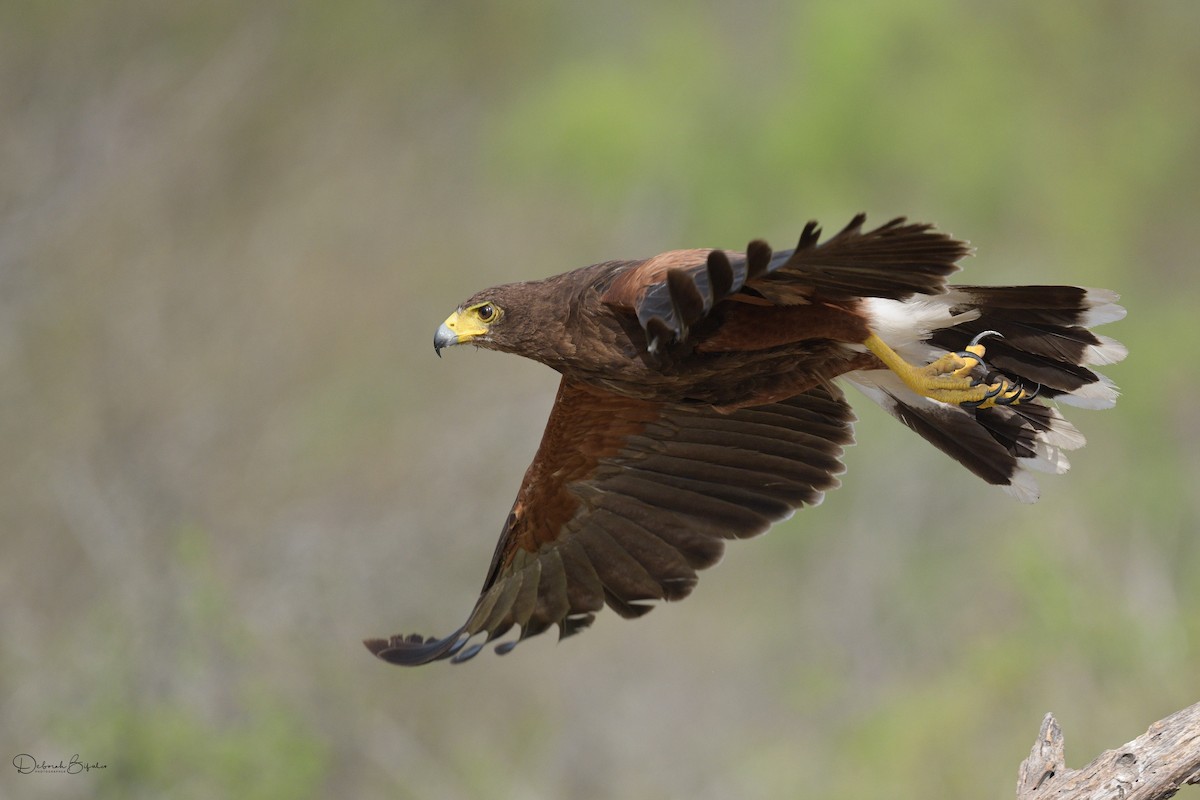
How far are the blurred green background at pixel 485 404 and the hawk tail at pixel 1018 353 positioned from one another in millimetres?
5014

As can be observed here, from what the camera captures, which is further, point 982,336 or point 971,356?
point 982,336

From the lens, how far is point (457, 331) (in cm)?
628

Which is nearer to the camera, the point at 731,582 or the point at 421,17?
the point at 731,582

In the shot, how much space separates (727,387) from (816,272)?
96 cm

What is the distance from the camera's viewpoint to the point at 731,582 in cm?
1961

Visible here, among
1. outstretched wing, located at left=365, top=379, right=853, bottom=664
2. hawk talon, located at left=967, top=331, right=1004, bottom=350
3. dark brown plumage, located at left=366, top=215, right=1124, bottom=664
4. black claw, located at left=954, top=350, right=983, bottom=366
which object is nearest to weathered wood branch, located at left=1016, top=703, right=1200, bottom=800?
dark brown plumage, located at left=366, top=215, right=1124, bottom=664

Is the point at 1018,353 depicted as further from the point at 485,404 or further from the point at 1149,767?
the point at 485,404

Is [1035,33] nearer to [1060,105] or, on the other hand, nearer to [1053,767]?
[1060,105]

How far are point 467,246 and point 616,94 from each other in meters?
3.56

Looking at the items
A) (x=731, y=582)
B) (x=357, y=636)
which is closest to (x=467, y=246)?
(x=731, y=582)

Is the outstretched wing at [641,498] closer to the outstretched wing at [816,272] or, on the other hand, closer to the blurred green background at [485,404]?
the outstretched wing at [816,272]

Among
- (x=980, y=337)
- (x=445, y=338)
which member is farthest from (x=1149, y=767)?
(x=445, y=338)

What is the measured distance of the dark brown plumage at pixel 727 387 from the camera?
530 cm

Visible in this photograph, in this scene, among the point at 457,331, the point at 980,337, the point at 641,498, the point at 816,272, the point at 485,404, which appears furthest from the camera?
the point at 485,404
